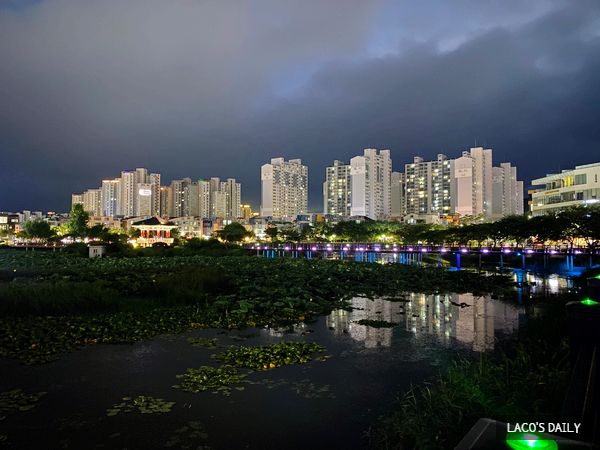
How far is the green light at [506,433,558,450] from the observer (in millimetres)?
2831

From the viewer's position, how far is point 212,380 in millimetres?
10438

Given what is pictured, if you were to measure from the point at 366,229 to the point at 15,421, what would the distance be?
103m

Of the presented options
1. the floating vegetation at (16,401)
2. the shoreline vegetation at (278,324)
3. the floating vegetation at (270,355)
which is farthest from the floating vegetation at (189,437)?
the floating vegetation at (16,401)

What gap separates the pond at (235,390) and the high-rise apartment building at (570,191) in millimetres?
67271

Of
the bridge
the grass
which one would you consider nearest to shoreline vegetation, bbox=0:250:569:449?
the grass

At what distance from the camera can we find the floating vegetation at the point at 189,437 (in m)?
7.39

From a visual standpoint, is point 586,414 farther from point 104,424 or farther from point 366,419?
point 104,424

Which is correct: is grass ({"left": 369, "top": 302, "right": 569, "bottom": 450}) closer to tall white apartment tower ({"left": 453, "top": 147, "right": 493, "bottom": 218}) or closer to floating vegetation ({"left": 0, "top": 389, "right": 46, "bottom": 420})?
floating vegetation ({"left": 0, "top": 389, "right": 46, "bottom": 420})

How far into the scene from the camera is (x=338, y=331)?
1653 cm

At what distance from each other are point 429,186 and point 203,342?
17736 centimetres

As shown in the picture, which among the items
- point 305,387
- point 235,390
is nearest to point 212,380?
point 235,390

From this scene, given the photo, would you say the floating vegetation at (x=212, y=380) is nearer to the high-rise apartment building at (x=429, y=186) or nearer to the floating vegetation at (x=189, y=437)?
the floating vegetation at (x=189, y=437)

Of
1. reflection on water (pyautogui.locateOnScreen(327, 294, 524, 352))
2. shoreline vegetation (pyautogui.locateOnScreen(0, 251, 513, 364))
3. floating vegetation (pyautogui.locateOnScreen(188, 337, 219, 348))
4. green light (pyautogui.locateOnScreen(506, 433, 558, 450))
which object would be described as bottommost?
reflection on water (pyautogui.locateOnScreen(327, 294, 524, 352))

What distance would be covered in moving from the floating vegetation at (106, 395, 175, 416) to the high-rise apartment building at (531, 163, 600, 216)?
7645 cm
